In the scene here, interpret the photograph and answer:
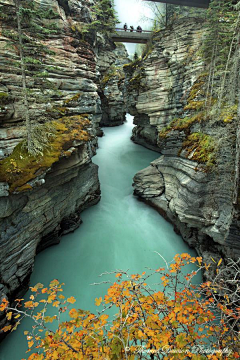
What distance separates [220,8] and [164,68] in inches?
198

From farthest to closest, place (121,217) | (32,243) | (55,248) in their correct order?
1. (121,217)
2. (55,248)
3. (32,243)

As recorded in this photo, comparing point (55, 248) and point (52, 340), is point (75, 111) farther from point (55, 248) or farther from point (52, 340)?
point (52, 340)

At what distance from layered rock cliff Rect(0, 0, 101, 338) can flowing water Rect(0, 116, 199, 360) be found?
100cm

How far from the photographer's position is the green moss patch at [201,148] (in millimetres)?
8922

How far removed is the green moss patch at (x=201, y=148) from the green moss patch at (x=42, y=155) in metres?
6.01

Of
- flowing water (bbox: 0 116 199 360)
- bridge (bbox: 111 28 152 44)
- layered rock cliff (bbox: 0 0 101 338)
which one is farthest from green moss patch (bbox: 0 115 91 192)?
bridge (bbox: 111 28 152 44)

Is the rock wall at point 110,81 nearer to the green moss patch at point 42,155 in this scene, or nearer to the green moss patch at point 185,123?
the green moss patch at point 185,123

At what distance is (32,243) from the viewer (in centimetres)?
805

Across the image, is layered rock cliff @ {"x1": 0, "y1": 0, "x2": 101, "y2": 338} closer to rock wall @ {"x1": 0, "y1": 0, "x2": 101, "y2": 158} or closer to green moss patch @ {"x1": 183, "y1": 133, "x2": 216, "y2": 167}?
rock wall @ {"x1": 0, "y1": 0, "x2": 101, "y2": 158}

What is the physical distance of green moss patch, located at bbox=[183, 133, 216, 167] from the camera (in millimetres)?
8922

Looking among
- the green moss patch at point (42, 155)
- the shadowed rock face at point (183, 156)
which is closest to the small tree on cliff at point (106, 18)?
the shadowed rock face at point (183, 156)

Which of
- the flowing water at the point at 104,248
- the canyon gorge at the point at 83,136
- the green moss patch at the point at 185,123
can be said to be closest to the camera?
the canyon gorge at the point at 83,136

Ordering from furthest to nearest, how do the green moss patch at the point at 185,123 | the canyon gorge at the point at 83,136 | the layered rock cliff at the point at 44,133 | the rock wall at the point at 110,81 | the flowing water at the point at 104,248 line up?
the rock wall at the point at 110,81 → the green moss patch at the point at 185,123 → the flowing water at the point at 104,248 → the canyon gorge at the point at 83,136 → the layered rock cliff at the point at 44,133

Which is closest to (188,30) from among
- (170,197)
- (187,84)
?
(187,84)
